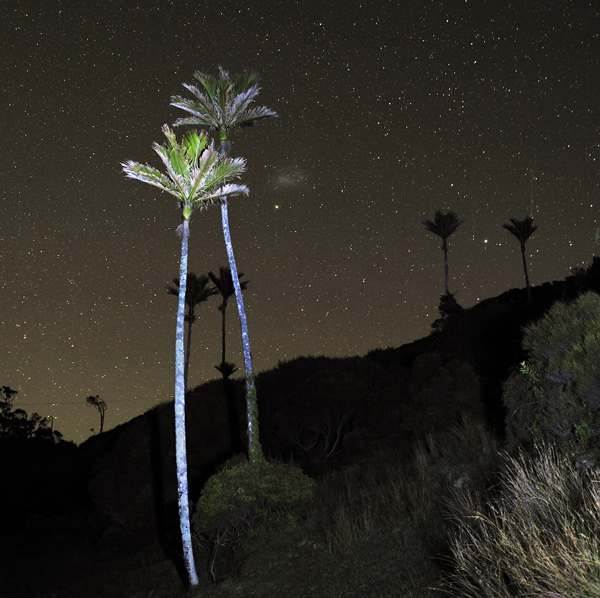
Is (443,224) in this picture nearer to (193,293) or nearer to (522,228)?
(522,228)

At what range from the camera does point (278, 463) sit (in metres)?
18.4

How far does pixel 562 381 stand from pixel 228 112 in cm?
1576

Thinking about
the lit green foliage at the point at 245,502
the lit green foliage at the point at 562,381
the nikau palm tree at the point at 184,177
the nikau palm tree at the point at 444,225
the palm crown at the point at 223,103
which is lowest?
the lit green foliage at the point at 245,502

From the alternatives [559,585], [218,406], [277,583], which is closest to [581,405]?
[559,585]

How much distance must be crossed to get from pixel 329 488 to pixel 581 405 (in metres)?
9.47

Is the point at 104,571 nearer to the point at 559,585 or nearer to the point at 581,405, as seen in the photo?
the point at 581,405

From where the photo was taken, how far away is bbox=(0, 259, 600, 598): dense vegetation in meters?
6.75

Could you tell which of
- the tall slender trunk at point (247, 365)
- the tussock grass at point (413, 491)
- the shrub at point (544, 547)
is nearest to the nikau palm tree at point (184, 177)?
the tall slender trunk at point (247, 365)

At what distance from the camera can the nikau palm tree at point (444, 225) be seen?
178 feet

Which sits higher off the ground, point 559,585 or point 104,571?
point 559,585

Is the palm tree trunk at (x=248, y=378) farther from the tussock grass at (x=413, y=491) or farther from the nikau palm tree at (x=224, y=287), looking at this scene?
the nikau palm tree at (x=224, y=287)

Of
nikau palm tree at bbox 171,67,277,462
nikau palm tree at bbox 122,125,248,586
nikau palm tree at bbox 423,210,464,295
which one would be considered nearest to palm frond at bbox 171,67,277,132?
nikau palm tree at bbox 171,67,277,462

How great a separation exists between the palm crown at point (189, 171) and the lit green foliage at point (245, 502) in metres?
8.02

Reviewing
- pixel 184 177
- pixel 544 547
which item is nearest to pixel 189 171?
pixel 184 177
